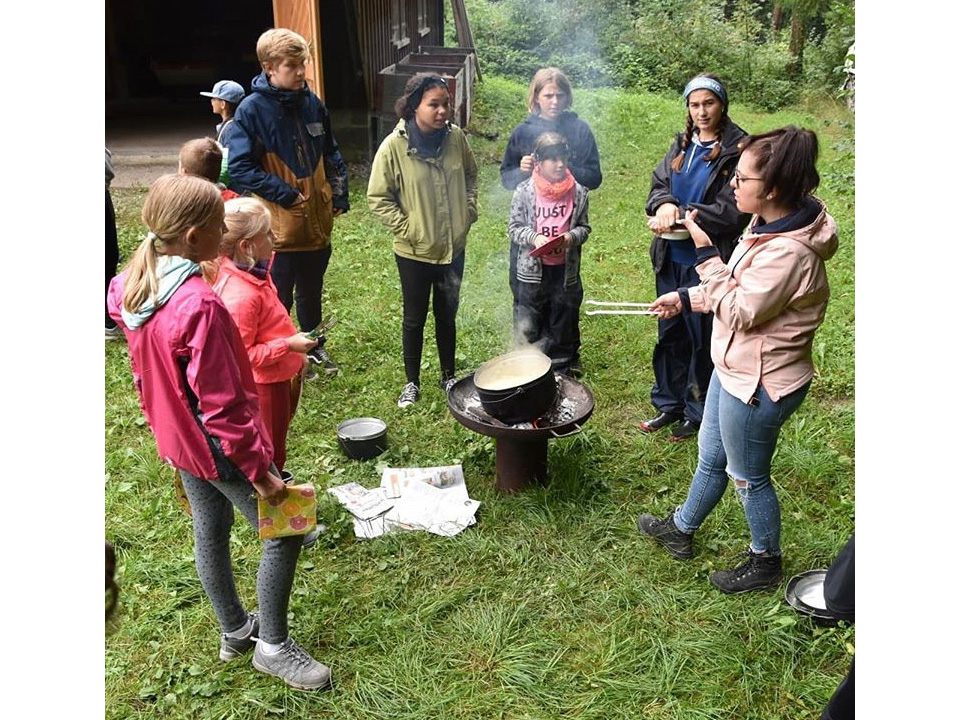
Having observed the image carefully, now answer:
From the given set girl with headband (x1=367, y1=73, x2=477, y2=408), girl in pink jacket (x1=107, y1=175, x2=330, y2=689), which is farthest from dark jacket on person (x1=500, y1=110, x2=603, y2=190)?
A: girl in pink jacket (x1=107, y1=175, x2=330, y2=689)

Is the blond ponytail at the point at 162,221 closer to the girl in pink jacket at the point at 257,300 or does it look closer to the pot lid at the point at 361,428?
the girl in pink jacket at the point at 257,300

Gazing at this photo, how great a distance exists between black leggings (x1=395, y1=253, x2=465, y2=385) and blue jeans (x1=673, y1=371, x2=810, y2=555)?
6.42 ft

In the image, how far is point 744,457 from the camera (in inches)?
118

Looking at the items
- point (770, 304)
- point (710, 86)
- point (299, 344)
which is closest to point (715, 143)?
point (710, 86)

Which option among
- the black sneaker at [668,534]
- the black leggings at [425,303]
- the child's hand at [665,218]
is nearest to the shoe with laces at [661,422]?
the black sneaker at [668,534]

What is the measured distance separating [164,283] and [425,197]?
7.89 feet

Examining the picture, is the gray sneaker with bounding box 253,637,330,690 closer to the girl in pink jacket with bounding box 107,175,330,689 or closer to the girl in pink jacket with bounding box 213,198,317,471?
the girl in pink jacket with bounding box 107,175,330,689

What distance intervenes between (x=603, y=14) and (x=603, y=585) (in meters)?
7.95

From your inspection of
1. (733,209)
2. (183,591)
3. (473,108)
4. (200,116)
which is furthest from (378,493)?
(200,116)

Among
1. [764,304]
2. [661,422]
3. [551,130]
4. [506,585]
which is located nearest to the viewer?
[764,304]

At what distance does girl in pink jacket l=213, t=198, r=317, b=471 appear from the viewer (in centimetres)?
302

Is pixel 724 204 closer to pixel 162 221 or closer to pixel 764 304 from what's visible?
pixel 764 304

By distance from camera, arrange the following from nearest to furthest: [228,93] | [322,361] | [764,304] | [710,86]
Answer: [764,304], [710,86], [322,361], [228,93]

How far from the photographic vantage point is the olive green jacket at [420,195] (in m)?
4.42
